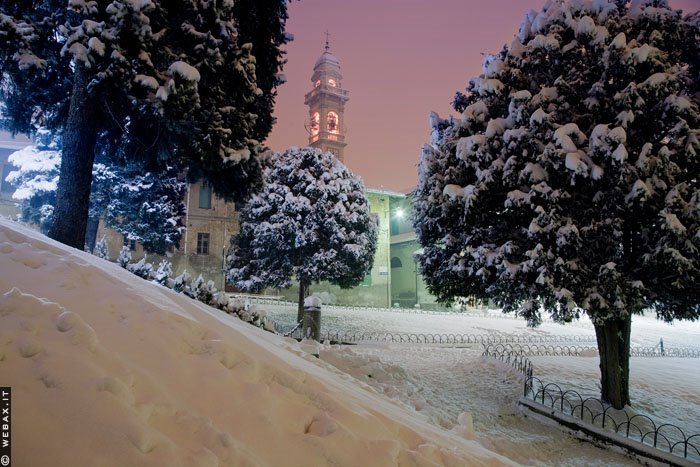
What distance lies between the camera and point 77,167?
7812 mm

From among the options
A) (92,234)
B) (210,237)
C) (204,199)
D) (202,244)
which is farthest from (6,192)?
(92,234)

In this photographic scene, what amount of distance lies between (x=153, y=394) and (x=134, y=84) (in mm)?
6072

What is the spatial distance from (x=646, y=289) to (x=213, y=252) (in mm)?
26400

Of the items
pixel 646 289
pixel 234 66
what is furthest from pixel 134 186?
pixel 646 289

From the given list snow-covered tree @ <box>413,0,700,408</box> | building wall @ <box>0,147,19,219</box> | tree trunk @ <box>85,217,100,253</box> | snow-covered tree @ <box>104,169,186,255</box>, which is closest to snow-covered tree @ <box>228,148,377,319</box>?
snow-covered tree @ <box>104,169,186,255</box>

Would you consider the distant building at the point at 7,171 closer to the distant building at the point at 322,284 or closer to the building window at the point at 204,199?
the distant building at the point at 322,284

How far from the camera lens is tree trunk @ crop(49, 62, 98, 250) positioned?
7656 millimetres

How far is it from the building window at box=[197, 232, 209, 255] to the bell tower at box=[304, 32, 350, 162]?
2267 centimetres

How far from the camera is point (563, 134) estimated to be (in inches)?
267

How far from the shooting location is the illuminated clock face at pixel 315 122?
164ft

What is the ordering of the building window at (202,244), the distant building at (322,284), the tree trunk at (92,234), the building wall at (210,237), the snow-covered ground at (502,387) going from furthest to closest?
the building window at (202,244) < the building wall at (210,237) < the distant building at (322,284) < the tree trunk at (92,234) < the snow-covered ground at (502,387)

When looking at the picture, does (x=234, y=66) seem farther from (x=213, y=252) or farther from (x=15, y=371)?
(x=213, y=252)

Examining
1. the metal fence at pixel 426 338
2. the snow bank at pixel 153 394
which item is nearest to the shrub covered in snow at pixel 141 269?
the snow bank at pixel 153 394

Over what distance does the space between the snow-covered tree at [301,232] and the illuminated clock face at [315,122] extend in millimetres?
33349
